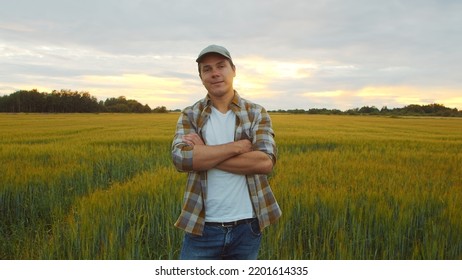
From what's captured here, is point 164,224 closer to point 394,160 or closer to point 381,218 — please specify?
point 381,218

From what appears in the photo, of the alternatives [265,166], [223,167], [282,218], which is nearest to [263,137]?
[265,166]

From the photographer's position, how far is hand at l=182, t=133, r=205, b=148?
216 cm

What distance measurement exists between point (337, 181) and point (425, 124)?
18244 millimetres

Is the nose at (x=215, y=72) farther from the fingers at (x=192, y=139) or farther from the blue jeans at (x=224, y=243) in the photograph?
the blue jeans at (x=224, y=243)

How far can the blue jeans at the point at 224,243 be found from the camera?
2.17m

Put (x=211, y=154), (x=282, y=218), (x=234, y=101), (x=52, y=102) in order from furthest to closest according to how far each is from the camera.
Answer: (x=52, y=102), (x=282, y=218), (x=234, y=101), (x=211, y=154)

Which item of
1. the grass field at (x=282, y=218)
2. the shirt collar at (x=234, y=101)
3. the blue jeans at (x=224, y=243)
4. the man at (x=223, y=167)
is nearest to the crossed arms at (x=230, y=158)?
the man at (x=223, y=167)

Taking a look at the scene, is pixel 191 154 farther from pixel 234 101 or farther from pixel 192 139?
pixel 234 101

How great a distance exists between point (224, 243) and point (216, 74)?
94 centimetres

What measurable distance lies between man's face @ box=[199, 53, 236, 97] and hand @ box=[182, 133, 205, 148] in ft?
0.85

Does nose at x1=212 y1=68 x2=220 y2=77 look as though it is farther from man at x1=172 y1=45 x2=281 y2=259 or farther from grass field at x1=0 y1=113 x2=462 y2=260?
grass field at x1=0 y1=113 x2=462 y2=260

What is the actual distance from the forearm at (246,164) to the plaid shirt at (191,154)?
0.08 metres

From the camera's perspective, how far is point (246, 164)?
82.8 inches
